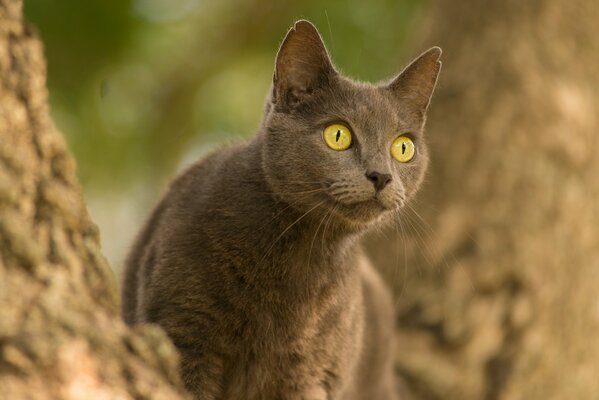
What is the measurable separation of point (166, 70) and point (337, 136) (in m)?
4.01

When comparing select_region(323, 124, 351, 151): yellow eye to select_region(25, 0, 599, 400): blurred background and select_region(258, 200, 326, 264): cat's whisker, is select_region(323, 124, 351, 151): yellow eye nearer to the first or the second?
select_region(258, 200, 326, 264): cat's whisker

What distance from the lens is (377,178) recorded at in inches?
98.6

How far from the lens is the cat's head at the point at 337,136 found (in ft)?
8.36

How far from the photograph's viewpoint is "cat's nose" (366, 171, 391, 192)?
2504 millimetres

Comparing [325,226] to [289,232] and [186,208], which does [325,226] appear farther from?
[186,208]

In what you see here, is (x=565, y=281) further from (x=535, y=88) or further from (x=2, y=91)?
(x=2, y=91)

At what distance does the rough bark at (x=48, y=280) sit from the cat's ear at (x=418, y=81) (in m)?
1.45

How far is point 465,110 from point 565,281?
1.21m

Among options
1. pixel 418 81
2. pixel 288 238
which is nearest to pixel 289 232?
pixel 288 238

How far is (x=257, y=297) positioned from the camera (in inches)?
101

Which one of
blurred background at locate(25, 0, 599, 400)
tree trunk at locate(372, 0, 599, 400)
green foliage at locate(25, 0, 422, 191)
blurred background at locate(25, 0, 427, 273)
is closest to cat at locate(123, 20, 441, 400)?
blurred background at locate(25, 0, 599, 400)

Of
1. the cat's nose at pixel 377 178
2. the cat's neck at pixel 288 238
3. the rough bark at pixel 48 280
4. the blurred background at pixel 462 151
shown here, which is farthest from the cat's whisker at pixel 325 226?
the rough bark at pixel 48 280

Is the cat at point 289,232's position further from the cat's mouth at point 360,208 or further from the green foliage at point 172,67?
the green foliage at point 172,67

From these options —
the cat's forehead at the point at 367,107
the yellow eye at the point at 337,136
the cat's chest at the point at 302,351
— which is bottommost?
the cat's chest at the point at 302,351
